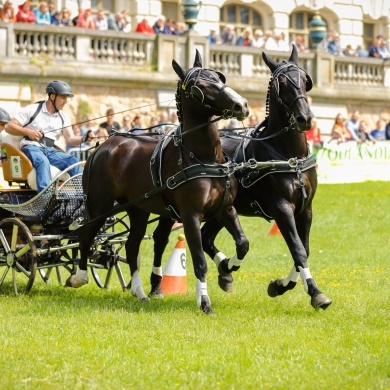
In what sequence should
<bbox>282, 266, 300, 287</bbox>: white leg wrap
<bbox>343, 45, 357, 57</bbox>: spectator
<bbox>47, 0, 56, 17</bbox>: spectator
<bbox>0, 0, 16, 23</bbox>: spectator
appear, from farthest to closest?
<bbox>343, 45, 357, 57</bbox>: spectator
<bbox>47, 0, 56, 17</bbox>: spectator
<bbox>0, 0, 16, 23</bbox>: spectator
<bbox>282, 266, 300, 287</bbox>: white leg wrap

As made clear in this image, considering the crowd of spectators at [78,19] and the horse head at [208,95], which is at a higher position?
the crowd of spectators at [78,19]

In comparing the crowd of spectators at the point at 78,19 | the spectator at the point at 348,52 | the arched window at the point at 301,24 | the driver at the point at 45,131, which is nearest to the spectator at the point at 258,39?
the crowd of spectators at the point at 78,19

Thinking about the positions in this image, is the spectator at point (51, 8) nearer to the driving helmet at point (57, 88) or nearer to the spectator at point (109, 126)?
the spectator at point (109, 126)

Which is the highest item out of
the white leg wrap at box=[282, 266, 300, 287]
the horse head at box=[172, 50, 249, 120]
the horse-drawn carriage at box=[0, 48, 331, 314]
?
the horse head at box=[172, 50, 249, 120]

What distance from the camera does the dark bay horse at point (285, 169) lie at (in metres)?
11.5

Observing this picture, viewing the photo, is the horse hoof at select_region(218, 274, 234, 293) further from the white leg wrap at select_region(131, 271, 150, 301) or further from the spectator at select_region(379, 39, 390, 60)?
the spectator at select_region(379, 39, 390, 60)

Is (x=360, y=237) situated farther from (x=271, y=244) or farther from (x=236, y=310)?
(x=236, y=310)

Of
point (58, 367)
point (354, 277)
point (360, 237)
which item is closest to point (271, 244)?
point (360, 237)

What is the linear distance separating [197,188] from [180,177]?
0.23 metres

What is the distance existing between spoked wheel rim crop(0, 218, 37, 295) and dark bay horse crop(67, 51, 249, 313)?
0.52m

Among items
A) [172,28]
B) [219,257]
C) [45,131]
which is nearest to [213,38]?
[172,28]

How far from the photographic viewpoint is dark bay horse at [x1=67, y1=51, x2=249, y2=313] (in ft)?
37.6

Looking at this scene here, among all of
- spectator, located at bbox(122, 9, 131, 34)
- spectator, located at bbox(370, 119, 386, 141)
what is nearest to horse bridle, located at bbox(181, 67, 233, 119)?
spectator, located at bbox(122, 9, 131, 34)

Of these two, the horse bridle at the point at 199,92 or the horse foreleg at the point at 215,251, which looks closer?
the horse bridle at the point at 199,92
